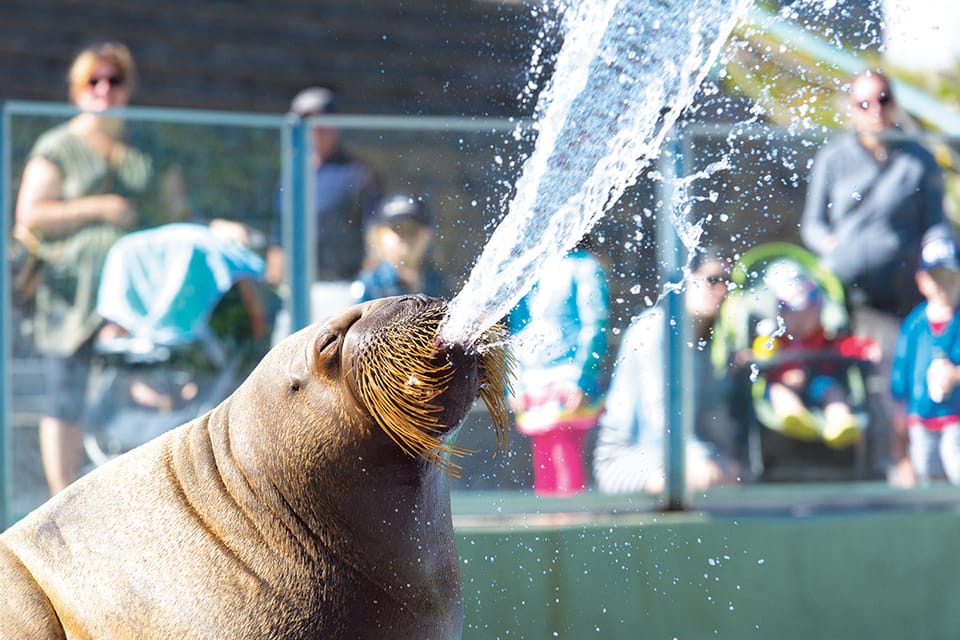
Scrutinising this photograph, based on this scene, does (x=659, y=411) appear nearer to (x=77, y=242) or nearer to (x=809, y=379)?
(x=809, y=379)

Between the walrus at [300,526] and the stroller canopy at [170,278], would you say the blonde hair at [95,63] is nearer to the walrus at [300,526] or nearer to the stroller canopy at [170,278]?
the stroller canopy at [170,278]

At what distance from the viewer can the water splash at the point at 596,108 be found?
3.39 m

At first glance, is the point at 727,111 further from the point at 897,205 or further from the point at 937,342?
the point at 937,342

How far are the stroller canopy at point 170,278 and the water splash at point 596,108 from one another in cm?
221

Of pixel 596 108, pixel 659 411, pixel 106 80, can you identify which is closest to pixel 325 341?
pixel 596 108

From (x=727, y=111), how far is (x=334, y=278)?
5.75 feet

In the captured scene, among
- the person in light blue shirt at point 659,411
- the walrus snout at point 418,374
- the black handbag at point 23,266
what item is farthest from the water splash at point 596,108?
the black handbag at point 23,266

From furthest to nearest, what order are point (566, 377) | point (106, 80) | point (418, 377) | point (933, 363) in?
point (106, 80) → point (933, 363) → point (566, 377) → point (418, 377)

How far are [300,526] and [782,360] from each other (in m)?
3.71

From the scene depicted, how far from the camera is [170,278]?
593cm

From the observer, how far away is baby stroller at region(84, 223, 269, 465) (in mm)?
5820

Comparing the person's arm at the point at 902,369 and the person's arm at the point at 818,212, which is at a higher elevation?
the person's arm at the point at 818,212

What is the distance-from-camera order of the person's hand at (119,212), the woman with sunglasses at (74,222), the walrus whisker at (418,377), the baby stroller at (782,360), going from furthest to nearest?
the baby stroller at (782,360)
the person's hand at (119,212)
the woman with sunglasses at (74,222)
the walrus whisker at (418,377)

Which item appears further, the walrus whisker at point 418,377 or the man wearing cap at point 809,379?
the man wearing cap at point 809,379
